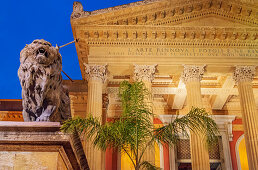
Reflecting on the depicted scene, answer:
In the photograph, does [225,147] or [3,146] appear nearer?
[3,146]

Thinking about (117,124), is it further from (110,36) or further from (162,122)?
(162,122)

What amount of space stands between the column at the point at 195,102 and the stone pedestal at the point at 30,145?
11.2 m

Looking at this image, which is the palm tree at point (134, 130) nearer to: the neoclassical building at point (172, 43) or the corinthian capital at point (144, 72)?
the neoclassical building at point (172, 43)

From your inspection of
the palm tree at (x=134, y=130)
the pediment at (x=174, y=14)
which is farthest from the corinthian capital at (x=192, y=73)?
the palm tree at (x=134, y=130)

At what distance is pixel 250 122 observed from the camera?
14.4 meters

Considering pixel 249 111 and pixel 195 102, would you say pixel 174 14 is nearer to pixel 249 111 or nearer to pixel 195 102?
pixel 195 102

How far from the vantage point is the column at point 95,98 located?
44.4ft

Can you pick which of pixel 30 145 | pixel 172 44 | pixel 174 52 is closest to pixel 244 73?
pixel 174 52

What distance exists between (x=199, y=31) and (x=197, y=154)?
19.4ft

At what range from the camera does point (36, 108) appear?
3885mm

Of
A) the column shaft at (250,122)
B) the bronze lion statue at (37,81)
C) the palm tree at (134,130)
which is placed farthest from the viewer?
the column shaft at (250,122)

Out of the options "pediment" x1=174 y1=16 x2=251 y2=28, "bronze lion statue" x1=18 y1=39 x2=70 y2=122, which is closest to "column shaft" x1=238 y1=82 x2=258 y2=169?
"pediment" x1=174 y1=16 x2=251 y2=28

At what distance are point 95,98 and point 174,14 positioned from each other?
5.86 metres

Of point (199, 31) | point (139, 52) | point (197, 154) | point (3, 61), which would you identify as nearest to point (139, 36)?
point (139, 52)
